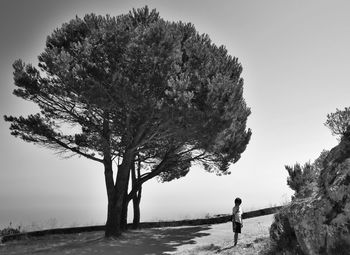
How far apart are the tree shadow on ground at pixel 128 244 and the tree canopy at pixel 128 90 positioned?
54.2 inches

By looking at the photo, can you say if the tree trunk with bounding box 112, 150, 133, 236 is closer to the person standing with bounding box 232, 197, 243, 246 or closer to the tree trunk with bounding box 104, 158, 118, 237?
the tree trunk with bounding box 104, 158, 118, 237

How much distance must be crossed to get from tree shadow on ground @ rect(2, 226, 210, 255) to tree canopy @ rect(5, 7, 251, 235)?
1377 millimetres


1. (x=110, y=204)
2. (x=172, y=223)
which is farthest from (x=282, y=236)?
(x=172, y=223)

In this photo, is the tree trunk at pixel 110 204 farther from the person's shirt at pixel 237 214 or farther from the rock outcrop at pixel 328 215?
the rock outcrop at pixel 328 215

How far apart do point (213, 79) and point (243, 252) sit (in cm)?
787

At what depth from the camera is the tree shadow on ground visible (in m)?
14.6

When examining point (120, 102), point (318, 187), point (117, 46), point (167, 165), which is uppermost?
point (117, 46)

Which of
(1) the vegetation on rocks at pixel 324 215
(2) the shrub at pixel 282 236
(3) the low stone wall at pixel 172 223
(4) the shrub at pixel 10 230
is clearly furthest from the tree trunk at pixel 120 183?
(1) the vegetation on rocks at pixel 324 215

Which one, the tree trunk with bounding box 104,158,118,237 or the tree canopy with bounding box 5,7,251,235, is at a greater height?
the tree canopy with bounding box 5,7,251,235

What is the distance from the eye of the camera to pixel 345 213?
21.7 feet

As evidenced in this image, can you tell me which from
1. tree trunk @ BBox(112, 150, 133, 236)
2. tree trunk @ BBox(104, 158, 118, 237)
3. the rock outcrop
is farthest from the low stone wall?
the rock outcrop

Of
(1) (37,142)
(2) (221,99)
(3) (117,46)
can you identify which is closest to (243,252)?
(2) (221,99)

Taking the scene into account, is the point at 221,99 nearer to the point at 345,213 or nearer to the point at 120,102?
the point at 120,102

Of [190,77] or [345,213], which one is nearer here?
[345,213]
